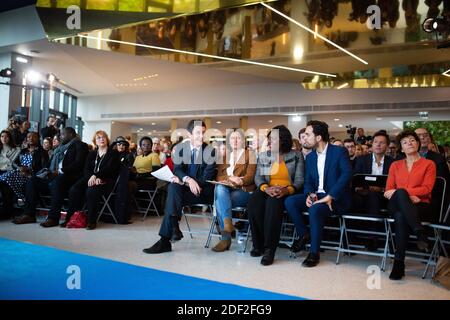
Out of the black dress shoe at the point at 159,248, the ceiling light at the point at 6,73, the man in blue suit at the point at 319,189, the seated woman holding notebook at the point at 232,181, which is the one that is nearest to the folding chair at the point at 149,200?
the seated woman holding notebook at the point at 232,181

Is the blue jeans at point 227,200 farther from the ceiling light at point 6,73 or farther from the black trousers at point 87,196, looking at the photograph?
the ceiling light at point 6,73

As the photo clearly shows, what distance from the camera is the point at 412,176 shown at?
356 centimetres

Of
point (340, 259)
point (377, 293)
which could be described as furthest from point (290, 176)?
point (377, 293)

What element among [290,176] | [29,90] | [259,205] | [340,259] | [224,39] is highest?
[224,39]

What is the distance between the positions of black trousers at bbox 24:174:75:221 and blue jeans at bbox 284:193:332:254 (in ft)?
10.5

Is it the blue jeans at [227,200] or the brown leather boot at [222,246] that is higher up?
the blue jeans at [227,200]

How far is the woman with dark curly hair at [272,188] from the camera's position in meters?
3.63

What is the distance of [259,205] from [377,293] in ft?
4.48

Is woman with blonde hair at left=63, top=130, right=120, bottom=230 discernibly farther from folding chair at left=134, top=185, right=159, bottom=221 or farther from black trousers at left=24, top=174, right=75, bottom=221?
folding chair at left=134, top=185, right=159, bottom=221

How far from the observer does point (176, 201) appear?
3.97 meters

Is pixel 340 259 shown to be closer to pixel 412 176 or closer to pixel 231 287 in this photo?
pixel 412 176

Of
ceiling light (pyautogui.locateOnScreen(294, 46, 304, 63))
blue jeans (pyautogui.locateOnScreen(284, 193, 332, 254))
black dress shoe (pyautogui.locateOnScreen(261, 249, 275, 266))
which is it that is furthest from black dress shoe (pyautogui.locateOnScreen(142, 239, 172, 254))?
ceiling light (pyautogui.locateOnScreen(294, 46, 304, 63))

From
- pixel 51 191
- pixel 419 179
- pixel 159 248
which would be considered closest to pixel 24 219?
pixel 51 191

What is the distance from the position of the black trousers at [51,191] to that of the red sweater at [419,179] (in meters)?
4.16
